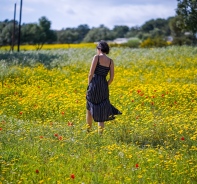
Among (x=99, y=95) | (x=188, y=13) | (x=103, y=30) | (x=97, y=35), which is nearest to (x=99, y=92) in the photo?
(x=99, y=95)

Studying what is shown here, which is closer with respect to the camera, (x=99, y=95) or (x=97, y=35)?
(x=99, y=95)

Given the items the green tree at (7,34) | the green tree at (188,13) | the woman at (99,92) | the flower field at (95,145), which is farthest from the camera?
the green tree at (7,34)

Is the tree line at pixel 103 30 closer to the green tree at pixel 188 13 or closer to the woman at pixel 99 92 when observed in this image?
the green tree at pixel 188 13

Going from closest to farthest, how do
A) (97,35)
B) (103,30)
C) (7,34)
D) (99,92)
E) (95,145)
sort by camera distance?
(95,145) < (99,92) < (7,34) < (97,35) < (103,30)

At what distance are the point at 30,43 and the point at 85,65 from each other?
167ft

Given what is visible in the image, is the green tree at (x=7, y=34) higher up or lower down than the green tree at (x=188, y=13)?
lower down

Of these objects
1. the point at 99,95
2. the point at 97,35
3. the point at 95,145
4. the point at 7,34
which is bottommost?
the point at 95,145

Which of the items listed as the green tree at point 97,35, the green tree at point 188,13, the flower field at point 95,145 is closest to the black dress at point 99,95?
the flower field at point 95,145

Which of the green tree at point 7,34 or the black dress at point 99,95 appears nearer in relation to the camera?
the black dress at point 99,95

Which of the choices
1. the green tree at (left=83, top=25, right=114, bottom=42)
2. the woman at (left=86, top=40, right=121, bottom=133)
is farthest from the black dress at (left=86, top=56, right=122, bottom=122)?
the green tree at (left=83, top=25, right=114, bottom=42)

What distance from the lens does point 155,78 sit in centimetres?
1628

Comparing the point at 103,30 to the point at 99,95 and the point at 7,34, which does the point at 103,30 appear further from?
the point at 99,95

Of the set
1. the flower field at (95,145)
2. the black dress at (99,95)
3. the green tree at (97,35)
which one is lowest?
the flower field at (95,145)

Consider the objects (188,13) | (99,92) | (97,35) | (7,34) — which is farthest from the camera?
(97,35)
